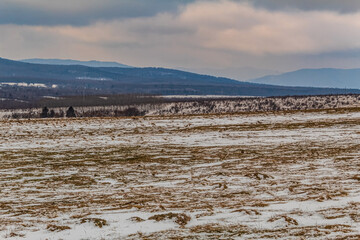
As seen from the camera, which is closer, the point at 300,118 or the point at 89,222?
the point at 89,222

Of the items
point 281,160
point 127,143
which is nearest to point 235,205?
point 281,160

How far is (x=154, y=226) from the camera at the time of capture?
1126cm

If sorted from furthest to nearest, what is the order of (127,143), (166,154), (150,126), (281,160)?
(150,126) → (127,143) → (166,154) → (281,160)

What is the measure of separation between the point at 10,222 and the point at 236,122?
3428cm

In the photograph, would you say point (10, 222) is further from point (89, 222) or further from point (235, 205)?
point (235, 205)

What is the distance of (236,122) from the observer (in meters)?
44.6

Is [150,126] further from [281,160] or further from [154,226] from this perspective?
[154,226]

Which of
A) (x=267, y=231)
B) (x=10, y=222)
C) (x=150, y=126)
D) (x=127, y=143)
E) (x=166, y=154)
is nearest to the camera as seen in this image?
(x=267, y=231)

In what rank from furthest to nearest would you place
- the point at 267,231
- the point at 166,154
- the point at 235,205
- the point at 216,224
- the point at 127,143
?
the point at 127,143 → the point at 166,154 → the point at 235,205 → the point at 216,224 → the point at 267,231

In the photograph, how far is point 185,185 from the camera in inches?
663

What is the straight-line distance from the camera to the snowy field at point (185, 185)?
11.0 m

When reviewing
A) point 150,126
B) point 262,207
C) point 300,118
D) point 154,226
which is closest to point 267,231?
point 262,207

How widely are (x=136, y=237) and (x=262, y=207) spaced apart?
413 cm

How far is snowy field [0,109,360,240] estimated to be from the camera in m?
11.0
